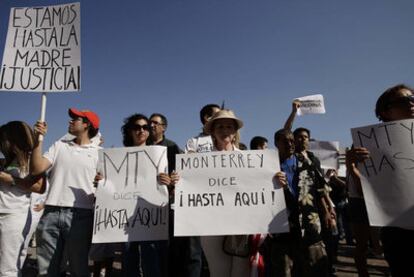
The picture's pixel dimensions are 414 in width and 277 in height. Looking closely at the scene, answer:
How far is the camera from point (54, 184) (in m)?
3.19

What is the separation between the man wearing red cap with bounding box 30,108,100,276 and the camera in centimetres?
310

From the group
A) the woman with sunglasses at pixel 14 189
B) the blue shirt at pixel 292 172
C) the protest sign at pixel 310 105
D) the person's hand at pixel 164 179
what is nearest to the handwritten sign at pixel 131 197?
the person's hand at pixel 164 179

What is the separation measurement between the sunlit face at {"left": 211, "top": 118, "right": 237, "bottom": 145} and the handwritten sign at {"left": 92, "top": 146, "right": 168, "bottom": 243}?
595mm

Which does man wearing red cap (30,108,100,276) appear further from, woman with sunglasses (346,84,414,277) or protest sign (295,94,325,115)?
protest sign (295,94,325,115)

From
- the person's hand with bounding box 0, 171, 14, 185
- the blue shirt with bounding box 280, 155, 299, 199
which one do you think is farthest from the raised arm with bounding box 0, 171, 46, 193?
the blue shirt with bounding box 280, 155, 299, 199

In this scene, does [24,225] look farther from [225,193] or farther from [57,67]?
[225,193]

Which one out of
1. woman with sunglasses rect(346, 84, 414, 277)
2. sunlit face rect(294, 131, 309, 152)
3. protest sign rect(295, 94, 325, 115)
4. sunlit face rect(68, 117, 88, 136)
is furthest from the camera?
protest sign rect(295, 94, 325, 115)

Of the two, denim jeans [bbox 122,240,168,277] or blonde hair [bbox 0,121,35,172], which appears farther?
blonde hair [bbox 0,121,35,172]

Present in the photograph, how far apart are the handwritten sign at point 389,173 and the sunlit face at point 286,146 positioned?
99 centimetres

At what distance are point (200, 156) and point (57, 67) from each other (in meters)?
1.96

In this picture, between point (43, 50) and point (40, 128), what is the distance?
104cm

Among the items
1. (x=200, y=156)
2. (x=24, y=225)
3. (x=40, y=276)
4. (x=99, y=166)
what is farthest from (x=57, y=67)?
(x=40, y=276)

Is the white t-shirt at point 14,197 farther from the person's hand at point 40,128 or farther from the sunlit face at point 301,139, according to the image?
the sunlit face at point 301,139

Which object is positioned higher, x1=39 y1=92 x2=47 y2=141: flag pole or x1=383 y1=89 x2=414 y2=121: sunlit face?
x1=39 y1=92 x2=47 y2=141: flag pole
